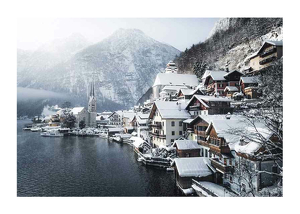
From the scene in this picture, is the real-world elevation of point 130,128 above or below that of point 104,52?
below

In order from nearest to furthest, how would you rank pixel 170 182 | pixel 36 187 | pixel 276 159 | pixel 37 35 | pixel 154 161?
pixel 276 159, pixel 37 35, pixel 36 187, pixel 170 182, pixel 154 161

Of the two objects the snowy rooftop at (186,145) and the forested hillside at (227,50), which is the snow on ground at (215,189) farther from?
the forested hillside at (227,50)

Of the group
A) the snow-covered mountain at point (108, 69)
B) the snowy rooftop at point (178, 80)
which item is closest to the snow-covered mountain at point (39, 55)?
the snow-covered mountain at point (108, 69)

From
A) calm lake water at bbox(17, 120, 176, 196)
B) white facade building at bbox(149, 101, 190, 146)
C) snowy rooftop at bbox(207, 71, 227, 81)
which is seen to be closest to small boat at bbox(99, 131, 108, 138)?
calm lake water at bbox(17, 120, 176, 196)

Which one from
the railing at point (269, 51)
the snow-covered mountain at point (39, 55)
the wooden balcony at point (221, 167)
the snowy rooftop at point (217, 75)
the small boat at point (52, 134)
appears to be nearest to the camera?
the wooden balcony at point (221, 167)

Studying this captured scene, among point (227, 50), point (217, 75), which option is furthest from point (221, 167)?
point (227, 50)

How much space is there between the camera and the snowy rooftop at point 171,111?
14.6 meters

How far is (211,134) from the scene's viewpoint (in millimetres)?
9625

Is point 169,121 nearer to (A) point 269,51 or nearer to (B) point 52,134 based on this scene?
(A) point 269,51

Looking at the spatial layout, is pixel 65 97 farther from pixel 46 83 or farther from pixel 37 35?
pixel 37 35

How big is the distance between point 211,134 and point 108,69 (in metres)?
11.1

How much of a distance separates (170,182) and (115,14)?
9.16m

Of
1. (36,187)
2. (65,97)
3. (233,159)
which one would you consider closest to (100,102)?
(65,97)

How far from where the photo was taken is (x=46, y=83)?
13297 mm
